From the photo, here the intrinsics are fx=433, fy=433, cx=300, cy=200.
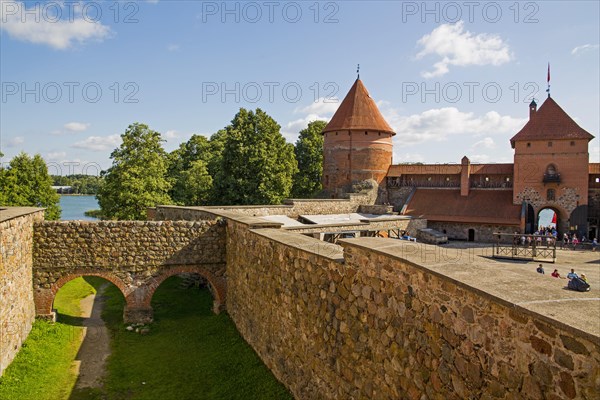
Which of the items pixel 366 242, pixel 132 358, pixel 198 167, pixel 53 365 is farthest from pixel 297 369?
pixel 198 167

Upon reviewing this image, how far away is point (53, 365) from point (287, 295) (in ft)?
19.6

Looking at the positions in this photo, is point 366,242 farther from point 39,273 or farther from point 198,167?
point 198,167

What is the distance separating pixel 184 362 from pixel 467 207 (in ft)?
81.5

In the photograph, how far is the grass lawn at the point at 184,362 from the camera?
29.2 feet

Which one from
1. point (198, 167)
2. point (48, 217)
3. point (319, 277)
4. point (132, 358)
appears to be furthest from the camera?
point (198, 167)

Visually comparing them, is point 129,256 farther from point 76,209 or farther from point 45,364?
point 76,209

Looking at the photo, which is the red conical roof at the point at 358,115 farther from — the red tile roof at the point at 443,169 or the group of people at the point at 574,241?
the group of people at the point at 574,241

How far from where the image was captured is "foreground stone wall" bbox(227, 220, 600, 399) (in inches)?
130

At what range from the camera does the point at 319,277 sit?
711 centimetres

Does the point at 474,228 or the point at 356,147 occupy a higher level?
the point at 356,147

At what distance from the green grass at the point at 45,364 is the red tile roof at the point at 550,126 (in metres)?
28.9

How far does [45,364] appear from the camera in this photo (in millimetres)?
9898

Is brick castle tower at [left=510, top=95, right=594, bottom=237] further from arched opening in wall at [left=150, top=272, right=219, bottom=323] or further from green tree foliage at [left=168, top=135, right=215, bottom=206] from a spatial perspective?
arched opening in wall at [left=150, top=272, right=219, bottom=323]

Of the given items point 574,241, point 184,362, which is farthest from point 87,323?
point 574,241
